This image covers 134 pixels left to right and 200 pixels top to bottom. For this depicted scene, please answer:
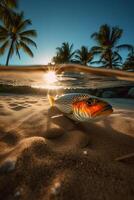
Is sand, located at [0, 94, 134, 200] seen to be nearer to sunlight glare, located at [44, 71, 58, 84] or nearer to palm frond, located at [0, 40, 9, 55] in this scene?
sunlight glare, located at [44, 71, 58, 84]

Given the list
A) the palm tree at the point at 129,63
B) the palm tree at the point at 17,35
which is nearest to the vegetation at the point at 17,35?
the palm tree at the point at 17,35

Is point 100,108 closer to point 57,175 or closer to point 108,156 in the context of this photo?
point 108,156

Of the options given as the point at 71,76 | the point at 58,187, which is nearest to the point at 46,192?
the point at 58,187

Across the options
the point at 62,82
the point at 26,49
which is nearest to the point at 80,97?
the point at 62,82

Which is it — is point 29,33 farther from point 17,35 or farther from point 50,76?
point 50,76

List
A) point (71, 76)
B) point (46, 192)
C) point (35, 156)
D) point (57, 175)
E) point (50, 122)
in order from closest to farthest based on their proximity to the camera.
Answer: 1. point (46, 192)
2. point (57, 175)
3. point (35, 156)
4. point (50, 122)
5. point (71, 76)

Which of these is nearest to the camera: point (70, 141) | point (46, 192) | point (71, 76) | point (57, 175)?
point (46, 192)
